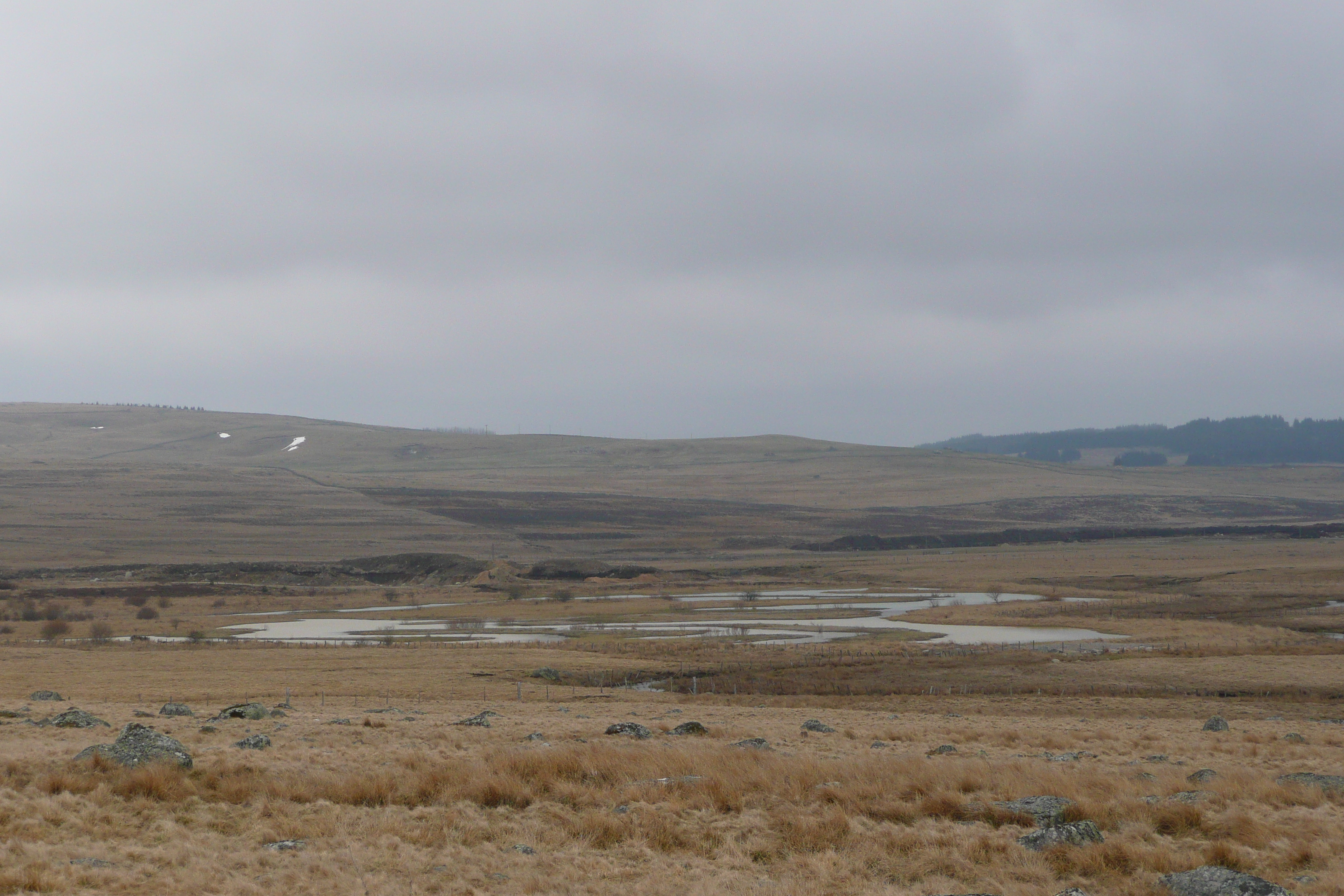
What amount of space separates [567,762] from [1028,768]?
704 cm

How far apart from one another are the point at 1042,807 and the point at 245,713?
17.1 metres

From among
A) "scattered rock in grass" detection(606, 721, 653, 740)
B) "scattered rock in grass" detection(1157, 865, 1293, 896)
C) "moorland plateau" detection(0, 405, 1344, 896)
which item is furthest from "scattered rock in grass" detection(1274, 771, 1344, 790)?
"scattered rock in grass" detection(606, 721, 653, 740)

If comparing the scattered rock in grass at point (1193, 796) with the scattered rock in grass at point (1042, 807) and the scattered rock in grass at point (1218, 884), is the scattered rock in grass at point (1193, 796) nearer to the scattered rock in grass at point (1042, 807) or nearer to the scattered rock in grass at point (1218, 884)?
the scattered rock in grass at point (1042, 807)

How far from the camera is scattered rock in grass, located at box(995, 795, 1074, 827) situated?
13.0 meters

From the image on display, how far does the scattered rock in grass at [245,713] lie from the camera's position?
74.8ft

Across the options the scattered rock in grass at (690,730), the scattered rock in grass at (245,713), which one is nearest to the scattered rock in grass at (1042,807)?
the scattered rock in grass at (690,730)

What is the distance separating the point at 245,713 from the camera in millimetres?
23062

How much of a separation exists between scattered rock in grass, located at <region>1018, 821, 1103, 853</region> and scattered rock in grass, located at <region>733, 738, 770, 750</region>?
22.3ft

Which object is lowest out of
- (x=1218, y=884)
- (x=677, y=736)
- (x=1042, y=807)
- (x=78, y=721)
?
(x=677, y=736)

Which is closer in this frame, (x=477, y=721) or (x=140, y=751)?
(x=140, y=751)

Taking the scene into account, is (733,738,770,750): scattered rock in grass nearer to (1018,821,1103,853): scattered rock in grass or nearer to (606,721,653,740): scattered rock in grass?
(606,721,653,740): scattered rock in grass

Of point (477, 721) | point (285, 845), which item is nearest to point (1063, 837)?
point (285, 845)

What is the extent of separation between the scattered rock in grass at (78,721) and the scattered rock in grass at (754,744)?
12.3 meters

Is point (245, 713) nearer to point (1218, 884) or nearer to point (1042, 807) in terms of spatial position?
point (1042, 807)
